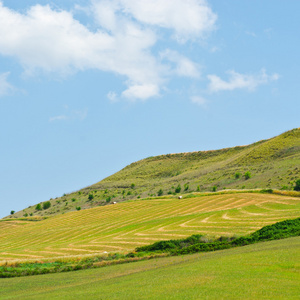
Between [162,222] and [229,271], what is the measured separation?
35.0 metres

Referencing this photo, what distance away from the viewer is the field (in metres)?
41.0

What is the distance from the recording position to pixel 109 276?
22.5 m

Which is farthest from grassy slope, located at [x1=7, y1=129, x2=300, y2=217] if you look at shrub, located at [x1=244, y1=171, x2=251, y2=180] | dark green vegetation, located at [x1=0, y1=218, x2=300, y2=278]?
dark green vegetation, located at [x1=0, y1=218, x2=300, y2=278]

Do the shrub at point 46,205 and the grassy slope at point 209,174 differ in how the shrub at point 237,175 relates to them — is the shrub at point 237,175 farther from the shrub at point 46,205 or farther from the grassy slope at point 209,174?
the shrub at point 46,205

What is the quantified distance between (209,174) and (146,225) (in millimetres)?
73994

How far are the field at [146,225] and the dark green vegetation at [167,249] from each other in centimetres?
367

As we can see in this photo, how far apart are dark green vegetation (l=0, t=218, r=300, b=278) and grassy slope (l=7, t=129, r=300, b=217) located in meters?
48.6

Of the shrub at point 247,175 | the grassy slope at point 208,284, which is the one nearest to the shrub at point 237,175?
the shrub at point 247,175

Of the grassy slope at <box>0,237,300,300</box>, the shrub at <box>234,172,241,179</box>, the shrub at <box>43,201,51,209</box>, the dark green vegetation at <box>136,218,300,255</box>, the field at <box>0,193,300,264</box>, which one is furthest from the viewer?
the shrub at <box>43,201,51,209</box>

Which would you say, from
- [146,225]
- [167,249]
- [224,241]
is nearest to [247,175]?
[146,225]

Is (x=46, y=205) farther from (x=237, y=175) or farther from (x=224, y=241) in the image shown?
(x=224, y=241)

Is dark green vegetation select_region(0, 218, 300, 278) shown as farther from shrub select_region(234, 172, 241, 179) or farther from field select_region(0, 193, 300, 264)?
shrub select_region(234, 172, 241, 179)

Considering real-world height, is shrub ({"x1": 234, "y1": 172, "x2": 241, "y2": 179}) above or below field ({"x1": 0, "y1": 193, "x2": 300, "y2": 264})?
above

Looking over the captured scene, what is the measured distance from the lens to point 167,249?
32312mm
